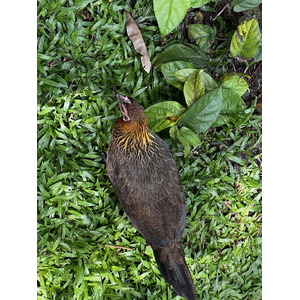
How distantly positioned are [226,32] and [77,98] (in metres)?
1.08

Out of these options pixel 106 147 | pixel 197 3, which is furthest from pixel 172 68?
pixel 106 147

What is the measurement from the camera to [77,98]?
2174 millimetres

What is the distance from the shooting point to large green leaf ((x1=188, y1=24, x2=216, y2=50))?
89.0 inches

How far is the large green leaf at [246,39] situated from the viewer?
220 centimetres

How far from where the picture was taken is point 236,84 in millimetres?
2268

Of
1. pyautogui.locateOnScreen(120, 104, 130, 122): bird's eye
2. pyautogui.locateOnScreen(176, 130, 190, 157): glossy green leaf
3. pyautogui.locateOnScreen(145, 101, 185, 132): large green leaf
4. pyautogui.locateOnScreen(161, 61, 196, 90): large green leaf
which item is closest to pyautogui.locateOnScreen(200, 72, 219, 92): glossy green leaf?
pyautogui.locateOnScreen(161, 61, 196, 90): large green leaf

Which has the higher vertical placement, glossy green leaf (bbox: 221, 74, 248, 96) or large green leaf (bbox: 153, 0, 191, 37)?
large green leaf (bbox: 153, 0, 191, 37)

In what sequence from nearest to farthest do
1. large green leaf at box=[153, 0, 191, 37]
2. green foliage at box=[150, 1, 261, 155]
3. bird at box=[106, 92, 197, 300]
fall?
large green leaf at box=[153, 0, 191, 37] → bird at box=[106, 92, 197, 300] → green foliage at box=[150, 1, 261, 155]

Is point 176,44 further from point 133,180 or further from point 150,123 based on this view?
point 133,180

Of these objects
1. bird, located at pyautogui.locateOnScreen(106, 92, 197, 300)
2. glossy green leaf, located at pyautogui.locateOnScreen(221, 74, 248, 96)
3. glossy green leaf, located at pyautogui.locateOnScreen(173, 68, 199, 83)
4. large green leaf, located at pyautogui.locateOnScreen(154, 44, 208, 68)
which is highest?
large green leaf, located at pyautogui.locateOnScreen(154, 44, 208, 68)

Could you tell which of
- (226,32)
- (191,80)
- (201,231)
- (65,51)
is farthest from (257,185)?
(65,51)

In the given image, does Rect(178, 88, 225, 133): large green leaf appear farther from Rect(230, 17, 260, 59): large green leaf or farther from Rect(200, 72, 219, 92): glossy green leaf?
Rect(230, 17, 260, 59): large green leaf

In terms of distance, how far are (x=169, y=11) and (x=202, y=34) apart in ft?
1.34

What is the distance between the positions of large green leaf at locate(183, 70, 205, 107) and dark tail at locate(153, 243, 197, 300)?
897mm
